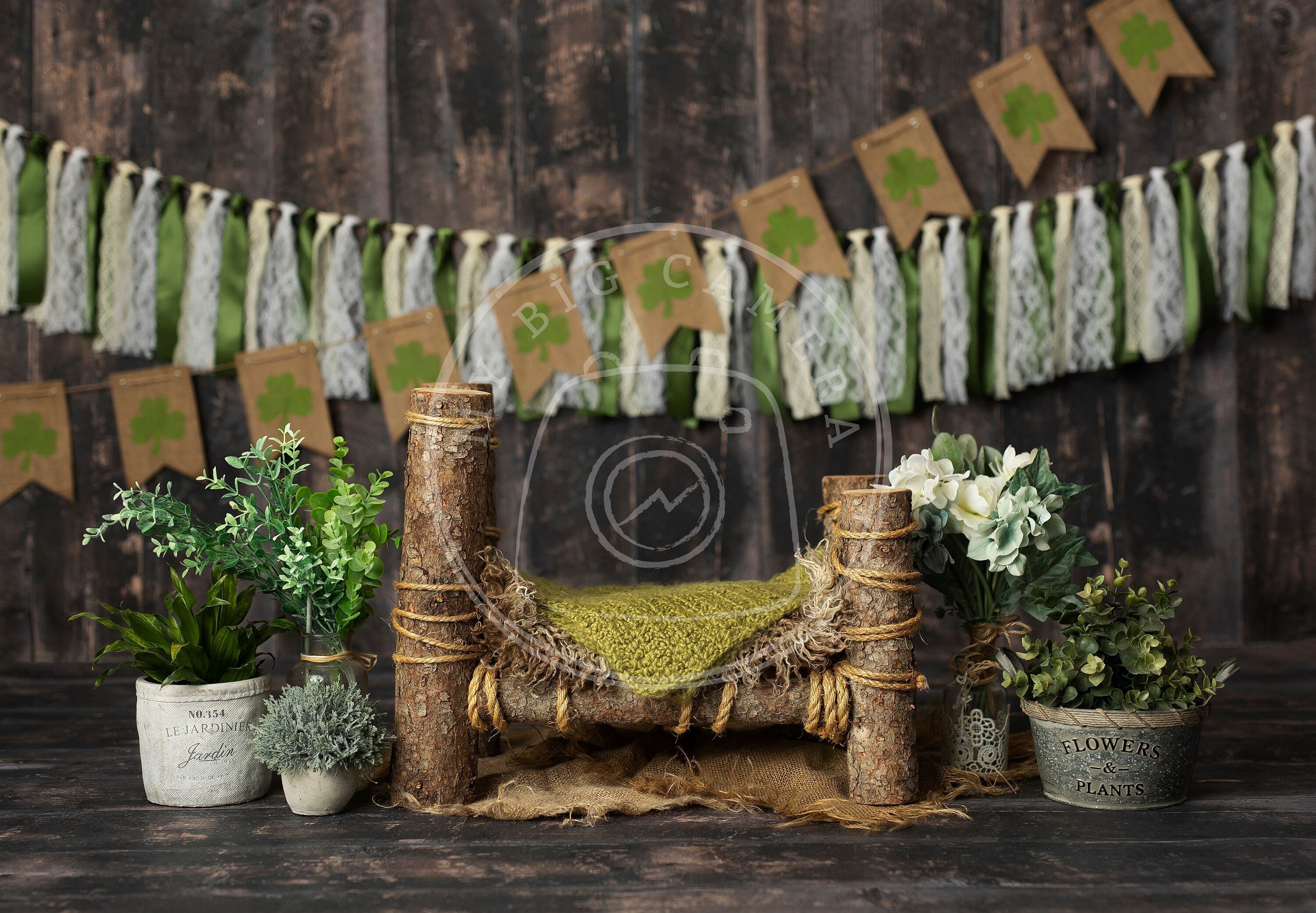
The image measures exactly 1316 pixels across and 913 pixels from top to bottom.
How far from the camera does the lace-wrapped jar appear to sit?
1.24m

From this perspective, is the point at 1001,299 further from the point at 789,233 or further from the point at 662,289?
the point at 662,289

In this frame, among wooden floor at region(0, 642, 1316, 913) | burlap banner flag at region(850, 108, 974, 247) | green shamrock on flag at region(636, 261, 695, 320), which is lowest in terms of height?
wooden floor at region(0, 642, 1316, 913)

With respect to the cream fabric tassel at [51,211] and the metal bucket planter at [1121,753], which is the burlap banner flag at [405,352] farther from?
the metal bucket planter at [1121,753]

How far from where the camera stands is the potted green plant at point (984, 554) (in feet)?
3.85

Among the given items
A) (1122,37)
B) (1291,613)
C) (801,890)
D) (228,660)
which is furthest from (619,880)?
(1122,37)

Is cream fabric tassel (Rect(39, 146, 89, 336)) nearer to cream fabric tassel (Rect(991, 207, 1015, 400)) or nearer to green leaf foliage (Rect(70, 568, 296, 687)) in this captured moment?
green leaf foliage (Rect(70, 568, 296, 687))

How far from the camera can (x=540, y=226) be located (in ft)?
6.81

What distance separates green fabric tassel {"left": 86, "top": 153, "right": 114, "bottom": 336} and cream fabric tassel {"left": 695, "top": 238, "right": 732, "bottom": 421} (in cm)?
124

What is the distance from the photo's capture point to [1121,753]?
44.3 inches

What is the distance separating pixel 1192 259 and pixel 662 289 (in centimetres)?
104

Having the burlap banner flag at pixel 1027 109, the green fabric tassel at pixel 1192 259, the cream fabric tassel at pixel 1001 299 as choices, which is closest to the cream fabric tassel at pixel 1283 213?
the green fabric tassel at pixel 1192 259

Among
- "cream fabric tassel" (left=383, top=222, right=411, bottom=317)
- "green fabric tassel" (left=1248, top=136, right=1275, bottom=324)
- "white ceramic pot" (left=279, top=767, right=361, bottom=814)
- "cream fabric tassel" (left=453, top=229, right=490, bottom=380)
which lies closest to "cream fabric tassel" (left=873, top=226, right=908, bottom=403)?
"green fabric tassel" (left=1248, top=136, right=1275, bottom=324)

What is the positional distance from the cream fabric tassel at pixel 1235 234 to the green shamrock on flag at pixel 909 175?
0.57m

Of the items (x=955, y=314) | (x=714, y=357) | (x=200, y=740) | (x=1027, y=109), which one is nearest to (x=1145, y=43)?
(x=1027, y=109)
